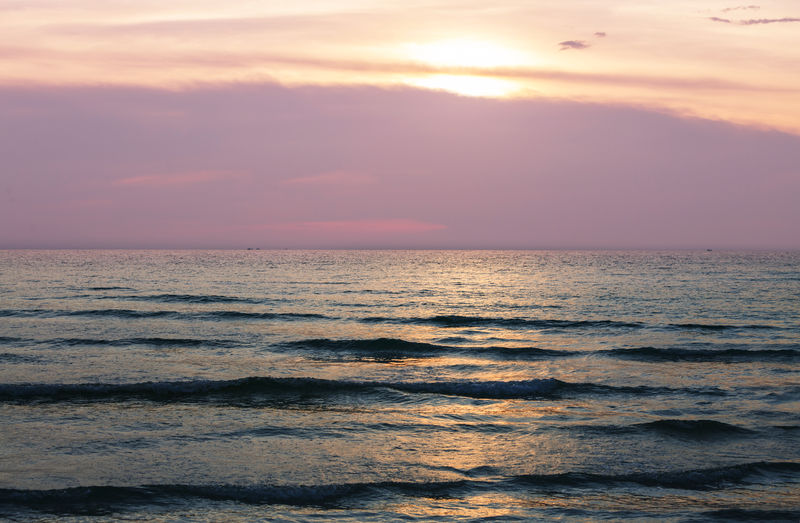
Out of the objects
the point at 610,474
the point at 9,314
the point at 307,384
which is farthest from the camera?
the point at 9,314

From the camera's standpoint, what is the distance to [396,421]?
17.0 m

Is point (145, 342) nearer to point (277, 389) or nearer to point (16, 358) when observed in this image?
point (16, 358)

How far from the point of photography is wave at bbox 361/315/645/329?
3909cm

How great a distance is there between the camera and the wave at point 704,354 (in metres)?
27.8

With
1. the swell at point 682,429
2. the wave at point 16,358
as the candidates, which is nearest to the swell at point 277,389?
the swell at point 682,429

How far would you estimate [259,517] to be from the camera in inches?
417

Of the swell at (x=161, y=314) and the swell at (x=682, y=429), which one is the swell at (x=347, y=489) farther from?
the swell at (x=161, y=314)

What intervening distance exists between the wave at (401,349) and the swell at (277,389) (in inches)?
265

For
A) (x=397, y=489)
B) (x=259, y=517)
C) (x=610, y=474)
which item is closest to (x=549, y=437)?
(x=610, y=474)

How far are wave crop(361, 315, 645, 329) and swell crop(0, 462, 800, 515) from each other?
85.6ft

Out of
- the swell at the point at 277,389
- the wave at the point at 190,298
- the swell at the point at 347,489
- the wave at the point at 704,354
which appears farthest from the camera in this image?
the wave at the point at 190,298

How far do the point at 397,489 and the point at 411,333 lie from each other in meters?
24.8

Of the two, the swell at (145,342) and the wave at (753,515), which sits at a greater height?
the wave at (753,515)

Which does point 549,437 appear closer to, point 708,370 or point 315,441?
point 315,441
